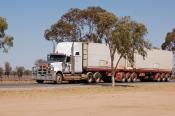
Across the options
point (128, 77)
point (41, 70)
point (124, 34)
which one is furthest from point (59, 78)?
point (128, 77)

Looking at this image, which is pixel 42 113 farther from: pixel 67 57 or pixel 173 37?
pixel 173 37

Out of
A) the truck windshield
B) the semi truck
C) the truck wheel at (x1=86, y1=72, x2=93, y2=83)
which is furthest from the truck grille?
the truck wheel at (x1=86, y1=72, x2=93, y2=83)

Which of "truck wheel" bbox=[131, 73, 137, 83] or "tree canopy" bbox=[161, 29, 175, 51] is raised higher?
"tree canopy" bbox=[161, 29, 175, 51]

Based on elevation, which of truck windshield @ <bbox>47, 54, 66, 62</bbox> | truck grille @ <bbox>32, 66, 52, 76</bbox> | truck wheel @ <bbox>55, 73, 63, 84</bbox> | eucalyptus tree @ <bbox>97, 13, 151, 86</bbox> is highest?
eucalyptus tree @ <bbox>97, 13, 151, 86</bbox>

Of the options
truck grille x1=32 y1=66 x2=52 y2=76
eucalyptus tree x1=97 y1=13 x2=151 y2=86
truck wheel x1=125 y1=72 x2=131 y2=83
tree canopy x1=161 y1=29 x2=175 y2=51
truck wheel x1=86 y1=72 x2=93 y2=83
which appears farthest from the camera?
tree canopy x1=161 y1=29 x2=175 y2=51

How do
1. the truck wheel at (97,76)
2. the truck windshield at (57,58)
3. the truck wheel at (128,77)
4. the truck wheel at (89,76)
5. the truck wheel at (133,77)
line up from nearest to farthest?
the truck windshield at (57,58) < the truck wheel at (89,76) < the truck wheel at (97,76) < the truck wheel at (128,77) < the truck wheel at (133,77)

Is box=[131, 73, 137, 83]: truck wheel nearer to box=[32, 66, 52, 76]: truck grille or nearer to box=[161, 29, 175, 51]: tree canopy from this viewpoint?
Answer: box=[32, 66, 52, 76]: truck grille

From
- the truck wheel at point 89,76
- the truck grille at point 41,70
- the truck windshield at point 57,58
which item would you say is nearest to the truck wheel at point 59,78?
the truck grille at point 41,70

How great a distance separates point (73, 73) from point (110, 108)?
27085mm

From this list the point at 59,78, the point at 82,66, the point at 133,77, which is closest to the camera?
the point at 59,78

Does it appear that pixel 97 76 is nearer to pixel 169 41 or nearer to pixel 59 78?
pixel 59 78

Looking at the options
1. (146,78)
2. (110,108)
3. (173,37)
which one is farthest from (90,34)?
(110,108)

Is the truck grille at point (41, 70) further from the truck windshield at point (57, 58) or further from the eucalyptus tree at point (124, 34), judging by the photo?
the eucalyptus tree at point (124, 34)

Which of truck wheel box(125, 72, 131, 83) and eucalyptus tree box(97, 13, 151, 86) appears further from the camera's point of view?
truck wheel box(125, 72, 131, 83)
